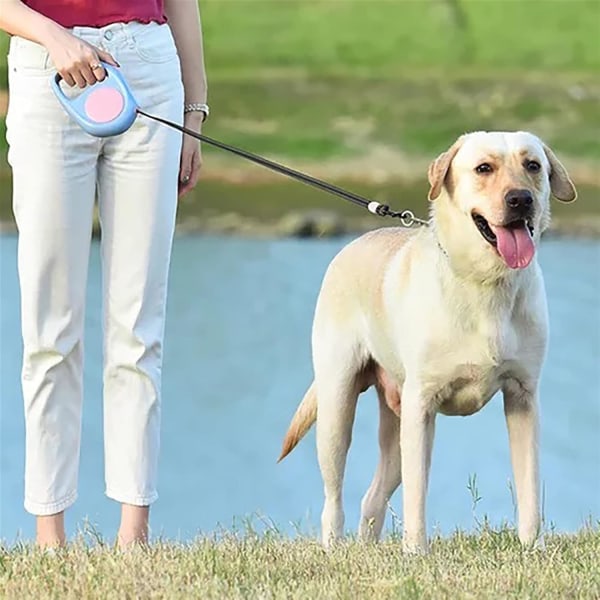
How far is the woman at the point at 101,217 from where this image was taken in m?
4.48

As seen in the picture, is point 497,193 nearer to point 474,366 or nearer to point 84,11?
point 474,366

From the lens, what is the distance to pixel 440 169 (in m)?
4.67

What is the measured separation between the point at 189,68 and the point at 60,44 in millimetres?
638

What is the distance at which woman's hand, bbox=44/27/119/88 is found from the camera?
14.3 feet

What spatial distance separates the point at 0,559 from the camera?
4.50m

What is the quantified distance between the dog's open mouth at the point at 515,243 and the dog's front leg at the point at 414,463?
49 cm

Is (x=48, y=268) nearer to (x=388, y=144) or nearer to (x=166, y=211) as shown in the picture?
(x=166, y=211)

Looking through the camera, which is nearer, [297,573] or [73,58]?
[297,573]

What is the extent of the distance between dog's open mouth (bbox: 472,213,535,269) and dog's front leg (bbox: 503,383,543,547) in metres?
0.43

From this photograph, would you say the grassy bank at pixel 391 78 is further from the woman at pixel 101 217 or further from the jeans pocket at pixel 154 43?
the jeans pocket at pixel 154 43

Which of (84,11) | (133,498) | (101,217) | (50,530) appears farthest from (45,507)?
(84,11)

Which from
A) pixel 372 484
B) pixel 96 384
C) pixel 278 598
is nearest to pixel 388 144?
pixel 96 384

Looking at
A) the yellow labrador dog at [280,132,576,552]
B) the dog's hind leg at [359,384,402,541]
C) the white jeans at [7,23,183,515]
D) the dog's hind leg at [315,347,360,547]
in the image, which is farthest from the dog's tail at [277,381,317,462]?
the white jeans at [7,23,183,515]

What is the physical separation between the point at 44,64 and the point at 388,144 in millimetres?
21772
